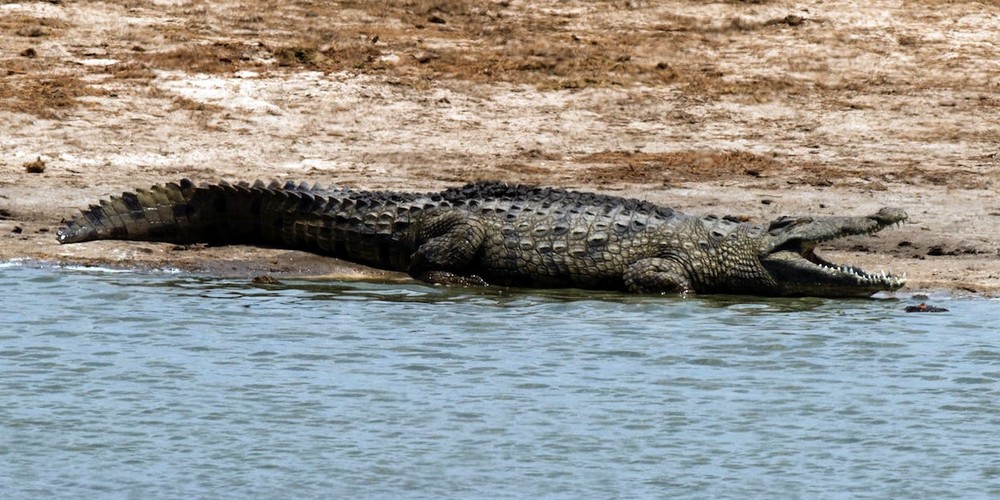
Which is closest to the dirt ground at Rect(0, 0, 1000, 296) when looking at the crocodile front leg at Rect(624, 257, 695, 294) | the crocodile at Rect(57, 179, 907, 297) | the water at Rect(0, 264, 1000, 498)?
the crocodile at Rect(57, 179, 907, 297)

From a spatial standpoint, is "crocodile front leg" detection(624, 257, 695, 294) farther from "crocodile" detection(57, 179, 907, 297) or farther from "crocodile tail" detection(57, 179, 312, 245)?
"crocodile tail" detection(57, 179, 312, 245)

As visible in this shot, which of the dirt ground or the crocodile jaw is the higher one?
the dirt ground

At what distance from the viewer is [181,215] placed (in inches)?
489

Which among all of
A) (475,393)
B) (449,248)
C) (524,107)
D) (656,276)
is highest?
(524,107)

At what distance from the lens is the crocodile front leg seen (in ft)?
38.1

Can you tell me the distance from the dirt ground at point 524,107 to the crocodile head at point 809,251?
0.64 m

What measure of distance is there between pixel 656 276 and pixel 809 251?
1033 millimetres

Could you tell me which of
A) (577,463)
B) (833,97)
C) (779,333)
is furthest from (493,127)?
(577,463)

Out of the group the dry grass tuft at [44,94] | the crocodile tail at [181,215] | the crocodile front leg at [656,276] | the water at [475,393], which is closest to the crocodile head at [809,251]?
the water at [475,393]

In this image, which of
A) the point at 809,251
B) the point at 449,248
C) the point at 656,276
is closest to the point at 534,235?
the point at 449,248

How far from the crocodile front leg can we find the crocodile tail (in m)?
2.41

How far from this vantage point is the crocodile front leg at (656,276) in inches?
457

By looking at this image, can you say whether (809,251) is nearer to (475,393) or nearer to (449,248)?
(449,248)

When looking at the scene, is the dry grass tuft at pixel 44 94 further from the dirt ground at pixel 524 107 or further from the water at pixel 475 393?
the water at pixel 475 393
